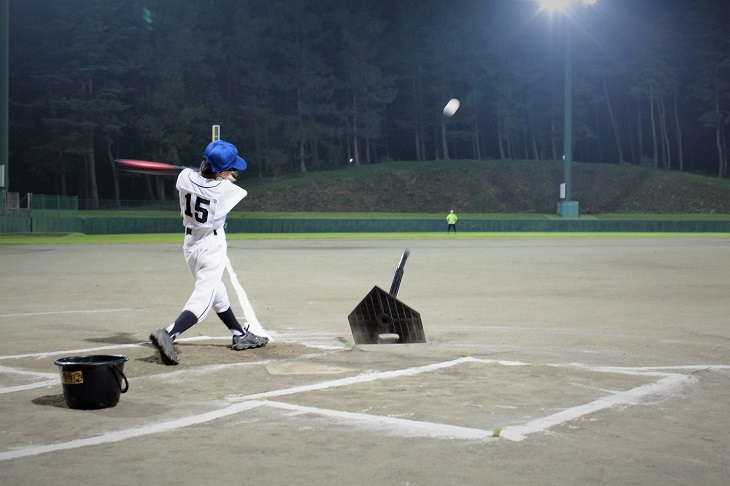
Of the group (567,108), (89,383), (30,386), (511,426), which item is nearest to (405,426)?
(511,426)

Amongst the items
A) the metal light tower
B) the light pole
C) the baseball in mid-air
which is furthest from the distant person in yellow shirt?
the metal light tower

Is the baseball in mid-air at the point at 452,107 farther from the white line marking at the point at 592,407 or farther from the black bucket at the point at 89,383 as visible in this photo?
the black bucket at the point at 89,383

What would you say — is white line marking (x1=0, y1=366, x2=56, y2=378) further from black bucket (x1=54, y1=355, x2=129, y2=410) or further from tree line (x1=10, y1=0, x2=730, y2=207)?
tree line (x1=10, y1=0, x2=730, y2=207)

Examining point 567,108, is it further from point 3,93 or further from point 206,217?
point 206,217

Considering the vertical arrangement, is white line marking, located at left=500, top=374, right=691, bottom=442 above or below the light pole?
below

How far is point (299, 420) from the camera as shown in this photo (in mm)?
6281

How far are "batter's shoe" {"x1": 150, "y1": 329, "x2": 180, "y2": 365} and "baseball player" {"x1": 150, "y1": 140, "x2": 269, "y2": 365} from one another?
0.80 feet

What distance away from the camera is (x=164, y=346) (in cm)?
835

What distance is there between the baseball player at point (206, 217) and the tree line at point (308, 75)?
7832 cm

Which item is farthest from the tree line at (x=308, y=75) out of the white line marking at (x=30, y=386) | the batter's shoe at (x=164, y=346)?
the white line marking at (x=30, y=386)

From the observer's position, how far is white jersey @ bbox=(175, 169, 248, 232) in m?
8.86

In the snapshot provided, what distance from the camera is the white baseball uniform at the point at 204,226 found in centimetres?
887

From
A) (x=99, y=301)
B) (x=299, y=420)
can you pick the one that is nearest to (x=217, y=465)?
(x=299, y=420)

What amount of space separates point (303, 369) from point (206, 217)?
183 cm
